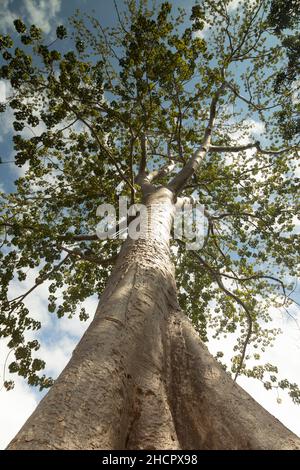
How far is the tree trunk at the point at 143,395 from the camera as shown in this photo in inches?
54.4

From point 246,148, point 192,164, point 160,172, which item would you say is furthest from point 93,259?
point 246,148

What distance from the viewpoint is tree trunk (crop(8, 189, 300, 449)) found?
1.38 metres

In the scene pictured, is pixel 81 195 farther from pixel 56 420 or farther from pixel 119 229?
pixel 56 420

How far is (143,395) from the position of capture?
70.7 inches

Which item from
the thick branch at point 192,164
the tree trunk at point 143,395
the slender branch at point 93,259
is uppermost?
the thick branch at point 192,164

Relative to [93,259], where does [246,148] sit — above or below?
above

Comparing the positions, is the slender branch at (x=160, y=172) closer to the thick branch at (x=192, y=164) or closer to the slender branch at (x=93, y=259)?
the thick branch at (x=192, y=164)

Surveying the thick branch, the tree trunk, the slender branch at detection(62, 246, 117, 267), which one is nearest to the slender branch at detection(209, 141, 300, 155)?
the thick branch

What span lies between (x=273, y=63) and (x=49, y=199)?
23.0 feet

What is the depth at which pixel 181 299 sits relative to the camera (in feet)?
23.1

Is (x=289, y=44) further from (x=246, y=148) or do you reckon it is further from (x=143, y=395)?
(x=143, y=395)

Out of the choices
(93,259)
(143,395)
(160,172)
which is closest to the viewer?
(143,395)

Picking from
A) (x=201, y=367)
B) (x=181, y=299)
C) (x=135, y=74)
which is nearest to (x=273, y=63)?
(x=135, y=74)

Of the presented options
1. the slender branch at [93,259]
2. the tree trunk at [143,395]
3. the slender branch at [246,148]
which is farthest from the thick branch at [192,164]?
the tree trunk at [143,395]
